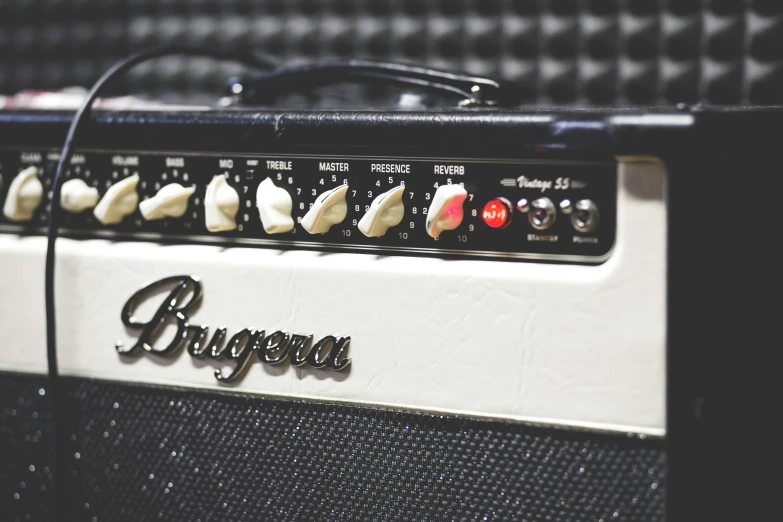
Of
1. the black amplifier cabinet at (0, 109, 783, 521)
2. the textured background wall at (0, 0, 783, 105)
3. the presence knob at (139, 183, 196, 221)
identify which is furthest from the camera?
the textured background wall at (0, 0, 783, 105)

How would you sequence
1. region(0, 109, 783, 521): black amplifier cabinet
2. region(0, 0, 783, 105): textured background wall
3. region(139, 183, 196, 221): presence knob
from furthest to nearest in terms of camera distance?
region(0, 0, 783, 105): textured background wall → region(139, 183, 196, 221): presence knob → region(0, 109, 783, 521): black amplifier cabinet

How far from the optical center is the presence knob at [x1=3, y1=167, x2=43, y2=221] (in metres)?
0.63

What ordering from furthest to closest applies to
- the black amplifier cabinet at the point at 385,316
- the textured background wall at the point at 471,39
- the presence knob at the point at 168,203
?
1. the textured background wall at the point at 471,39
2. the presence knob at the point at 168,203
3. the black amplifier cabinet at the point at 385,316

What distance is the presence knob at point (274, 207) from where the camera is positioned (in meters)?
0.55

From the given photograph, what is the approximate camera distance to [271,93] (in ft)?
2.31

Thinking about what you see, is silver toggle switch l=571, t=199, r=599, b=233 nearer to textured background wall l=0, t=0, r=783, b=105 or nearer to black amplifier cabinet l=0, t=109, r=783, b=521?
black amplifier cabinet l=0, t=109, r=783, b=521

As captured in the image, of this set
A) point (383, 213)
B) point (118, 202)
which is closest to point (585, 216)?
point (383, 213)

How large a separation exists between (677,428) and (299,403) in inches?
10.1

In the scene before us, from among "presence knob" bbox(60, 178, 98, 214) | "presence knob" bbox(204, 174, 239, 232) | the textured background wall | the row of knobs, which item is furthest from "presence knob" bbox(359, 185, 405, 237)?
the textured background wall

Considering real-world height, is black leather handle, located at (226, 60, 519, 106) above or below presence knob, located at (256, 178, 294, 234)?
above

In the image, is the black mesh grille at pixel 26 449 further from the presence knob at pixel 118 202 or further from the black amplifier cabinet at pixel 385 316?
the presence knob at pixel 118 202

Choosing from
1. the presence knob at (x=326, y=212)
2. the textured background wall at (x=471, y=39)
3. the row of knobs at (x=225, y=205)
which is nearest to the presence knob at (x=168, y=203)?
the row of knobs at (x=225, y=205)

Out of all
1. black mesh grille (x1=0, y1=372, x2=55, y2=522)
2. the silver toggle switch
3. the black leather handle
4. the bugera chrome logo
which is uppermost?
the black leather handle

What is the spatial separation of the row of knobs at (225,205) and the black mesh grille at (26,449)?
0.47ft
